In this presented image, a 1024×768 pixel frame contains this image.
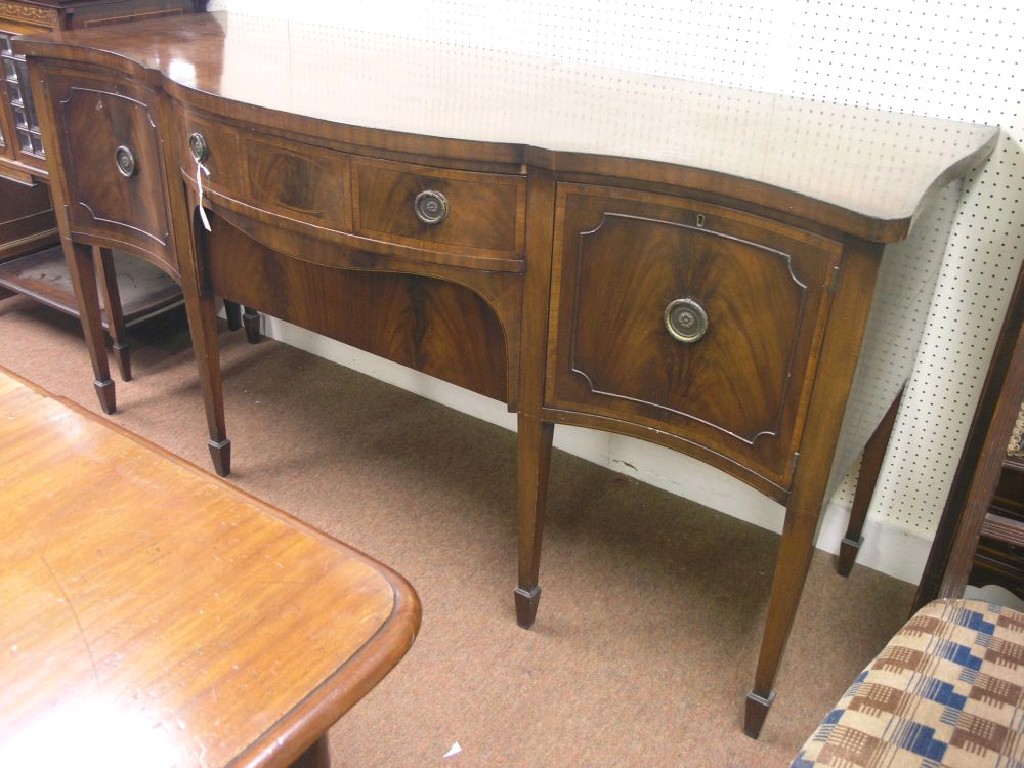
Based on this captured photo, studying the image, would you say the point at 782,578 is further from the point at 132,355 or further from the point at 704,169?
the point at 132,355

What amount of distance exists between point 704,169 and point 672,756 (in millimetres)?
990

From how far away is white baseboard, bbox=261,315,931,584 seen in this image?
2.03 meters

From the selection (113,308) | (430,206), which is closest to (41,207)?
(113,308)

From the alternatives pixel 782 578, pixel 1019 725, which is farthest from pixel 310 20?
pixel 1019 725

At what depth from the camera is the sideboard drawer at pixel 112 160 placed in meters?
1.97

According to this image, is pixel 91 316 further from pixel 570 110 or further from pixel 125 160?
pixel 570 110

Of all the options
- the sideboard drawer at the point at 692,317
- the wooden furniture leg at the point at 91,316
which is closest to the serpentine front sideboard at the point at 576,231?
the sideboard drawer at the point at 692,317

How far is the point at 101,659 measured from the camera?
76cm

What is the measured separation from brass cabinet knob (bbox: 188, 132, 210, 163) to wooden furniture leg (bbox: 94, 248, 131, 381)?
86 cm

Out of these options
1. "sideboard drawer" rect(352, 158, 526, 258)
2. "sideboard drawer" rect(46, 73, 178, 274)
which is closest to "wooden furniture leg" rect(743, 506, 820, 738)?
"sideboard drawer" rect(352, 158, 526, 258)

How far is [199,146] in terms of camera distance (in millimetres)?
1742

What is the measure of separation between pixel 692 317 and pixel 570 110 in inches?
17.6

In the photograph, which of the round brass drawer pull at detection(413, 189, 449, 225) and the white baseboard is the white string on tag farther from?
the white baseboard

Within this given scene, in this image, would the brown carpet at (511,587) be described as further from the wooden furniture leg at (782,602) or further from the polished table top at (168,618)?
the polished table top at (168,618)
